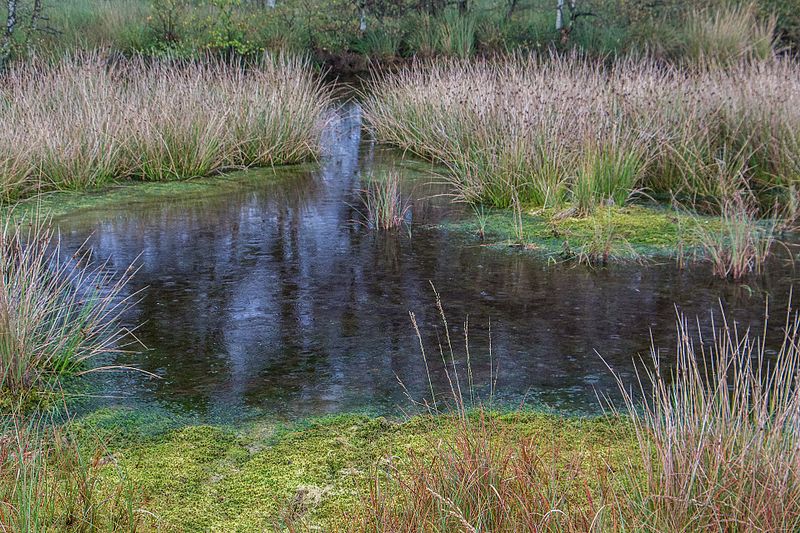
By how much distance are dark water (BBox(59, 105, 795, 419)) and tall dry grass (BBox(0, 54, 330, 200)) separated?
82 cm

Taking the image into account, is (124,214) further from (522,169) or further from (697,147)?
(697,147)

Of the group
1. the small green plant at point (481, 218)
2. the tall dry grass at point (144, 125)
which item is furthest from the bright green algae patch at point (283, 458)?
the tall dry grass at point (144, 125)

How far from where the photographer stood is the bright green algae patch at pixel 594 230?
6.24 meters

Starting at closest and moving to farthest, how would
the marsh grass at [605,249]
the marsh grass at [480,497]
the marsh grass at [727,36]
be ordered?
the marsh grass at [480,497] → the marsh grass at [605,249] → the marsh grass at [727,36]

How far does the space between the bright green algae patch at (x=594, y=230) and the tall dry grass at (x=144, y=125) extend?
2.90 meters

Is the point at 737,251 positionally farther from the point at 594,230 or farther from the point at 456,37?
the point at 456,37

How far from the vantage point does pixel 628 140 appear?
745cm

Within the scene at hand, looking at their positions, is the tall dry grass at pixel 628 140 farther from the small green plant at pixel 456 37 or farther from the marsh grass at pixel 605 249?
the small green plant at pixel 456 37

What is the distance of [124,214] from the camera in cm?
724

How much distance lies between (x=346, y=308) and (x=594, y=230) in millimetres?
2376

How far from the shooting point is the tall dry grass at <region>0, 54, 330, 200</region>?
768 centimetres

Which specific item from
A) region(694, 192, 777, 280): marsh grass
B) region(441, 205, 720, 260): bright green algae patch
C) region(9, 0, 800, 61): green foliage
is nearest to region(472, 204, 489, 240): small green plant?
region(441, 205, 720, 260): bright green algae patch

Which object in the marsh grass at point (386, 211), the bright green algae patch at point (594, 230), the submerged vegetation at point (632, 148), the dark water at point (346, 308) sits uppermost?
the submerged vegetation at point (632, 148)

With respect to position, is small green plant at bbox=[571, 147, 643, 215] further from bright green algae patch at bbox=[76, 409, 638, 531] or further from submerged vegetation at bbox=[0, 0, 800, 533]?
bright green algae patch at bbox=[76, 409, 638, 531]
